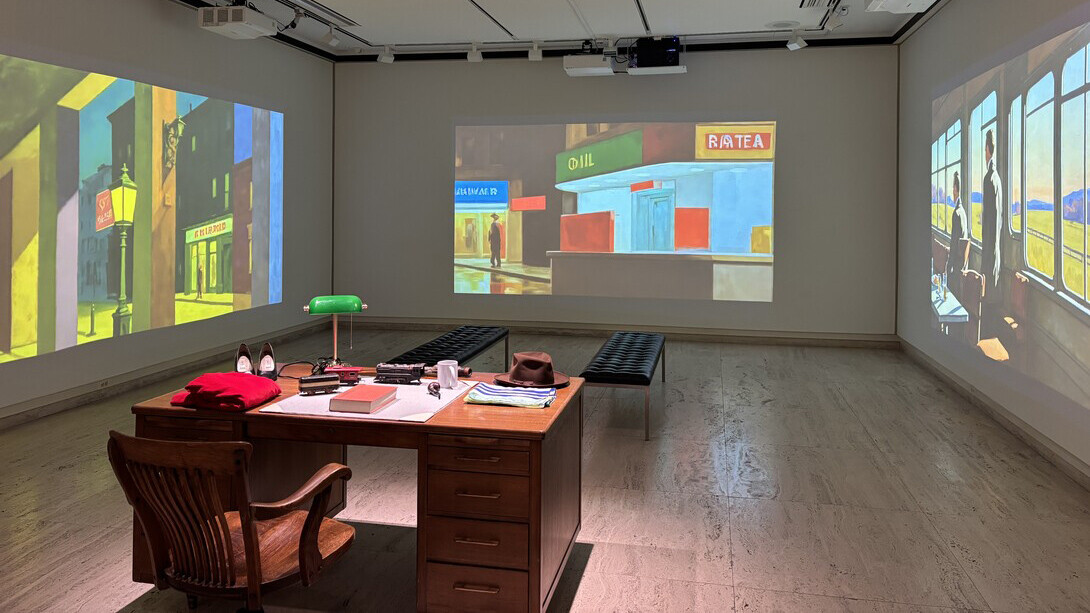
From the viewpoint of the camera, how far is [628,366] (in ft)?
18.2

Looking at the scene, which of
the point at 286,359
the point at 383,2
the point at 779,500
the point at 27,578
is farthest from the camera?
the point at 286,359

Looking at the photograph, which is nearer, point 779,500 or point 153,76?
point 779,500

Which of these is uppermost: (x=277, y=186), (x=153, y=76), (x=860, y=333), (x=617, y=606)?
(x=153, y=76)

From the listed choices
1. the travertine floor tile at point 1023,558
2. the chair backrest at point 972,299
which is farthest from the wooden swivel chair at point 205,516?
the chair backrest at point 972,299

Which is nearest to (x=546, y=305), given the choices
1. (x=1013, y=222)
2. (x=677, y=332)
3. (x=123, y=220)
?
(x=677, y=332)

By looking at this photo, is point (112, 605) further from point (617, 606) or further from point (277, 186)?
point (277, 186)

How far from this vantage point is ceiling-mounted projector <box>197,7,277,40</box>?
262 inches

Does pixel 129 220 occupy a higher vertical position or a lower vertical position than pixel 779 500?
higher

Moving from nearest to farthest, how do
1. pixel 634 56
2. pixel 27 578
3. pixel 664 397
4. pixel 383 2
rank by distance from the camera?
1. pixel 27 578
2. pixel 664 397
3. pixel 383 2
4. pixel 634 56

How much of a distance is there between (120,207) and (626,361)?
4259 millimetres

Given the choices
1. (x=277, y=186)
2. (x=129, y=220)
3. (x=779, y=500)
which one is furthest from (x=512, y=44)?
(x=779, y=500)

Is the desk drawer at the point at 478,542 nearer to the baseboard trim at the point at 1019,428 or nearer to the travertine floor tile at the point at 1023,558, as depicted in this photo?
the travertine floor tile at the point at 1023,558

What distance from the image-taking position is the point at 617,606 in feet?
9.63

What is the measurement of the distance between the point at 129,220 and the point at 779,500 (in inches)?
216
